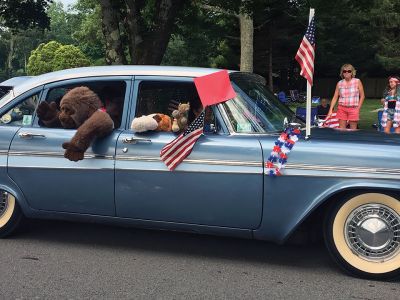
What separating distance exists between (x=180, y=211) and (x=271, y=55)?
35009 mm

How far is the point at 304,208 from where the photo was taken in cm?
421

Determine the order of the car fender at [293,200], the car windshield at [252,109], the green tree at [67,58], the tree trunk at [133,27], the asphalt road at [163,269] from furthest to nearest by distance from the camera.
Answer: the green tree at [67,58] < the tree trunk at [133,27] < the car windshield at [252,109] < the car fender at [293,200] < the asphalt road at [163,269]

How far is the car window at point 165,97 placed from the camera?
15.8 ft

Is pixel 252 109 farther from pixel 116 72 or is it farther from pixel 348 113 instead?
pixel 348 113

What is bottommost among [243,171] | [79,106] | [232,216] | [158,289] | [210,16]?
[158,289]

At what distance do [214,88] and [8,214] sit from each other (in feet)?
7.96

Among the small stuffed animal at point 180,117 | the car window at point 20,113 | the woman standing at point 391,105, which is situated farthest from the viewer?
the woman standing at point 391,105

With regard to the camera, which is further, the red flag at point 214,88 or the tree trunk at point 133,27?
the tree trunk at point 133,27

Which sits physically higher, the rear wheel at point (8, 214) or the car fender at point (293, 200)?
the car fender at point (293, 200)

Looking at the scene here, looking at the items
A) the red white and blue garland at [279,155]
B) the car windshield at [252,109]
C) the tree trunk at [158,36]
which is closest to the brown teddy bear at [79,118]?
the car windshield at [252,109]

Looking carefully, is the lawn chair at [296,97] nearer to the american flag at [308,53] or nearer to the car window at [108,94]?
the american flag at [308,53]

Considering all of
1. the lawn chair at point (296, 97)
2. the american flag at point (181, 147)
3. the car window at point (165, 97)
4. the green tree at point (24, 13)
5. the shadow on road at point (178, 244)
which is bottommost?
the lawn chair at point (296, 97)

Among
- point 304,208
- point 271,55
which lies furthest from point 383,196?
point 271,55

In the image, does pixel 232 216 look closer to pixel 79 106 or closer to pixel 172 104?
pixel 172 104
